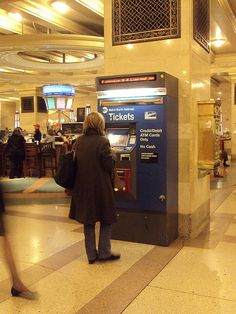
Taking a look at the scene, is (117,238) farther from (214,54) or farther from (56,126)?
(214,54)

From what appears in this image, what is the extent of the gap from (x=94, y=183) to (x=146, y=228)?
1094mm

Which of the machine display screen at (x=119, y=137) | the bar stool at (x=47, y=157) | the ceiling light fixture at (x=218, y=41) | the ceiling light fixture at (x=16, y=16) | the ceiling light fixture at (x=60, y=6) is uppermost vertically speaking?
the ceiling light fixture at (x=16, y=16)

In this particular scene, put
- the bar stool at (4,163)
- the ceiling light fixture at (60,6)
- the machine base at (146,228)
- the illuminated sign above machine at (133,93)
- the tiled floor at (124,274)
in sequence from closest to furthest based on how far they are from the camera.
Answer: the tiled floor at (124,274) < the illuminated sign above machine at (133,93) < the machine base at (146,228) < the ceiling light fixture at (60,6) < the bar stool at (4,163)

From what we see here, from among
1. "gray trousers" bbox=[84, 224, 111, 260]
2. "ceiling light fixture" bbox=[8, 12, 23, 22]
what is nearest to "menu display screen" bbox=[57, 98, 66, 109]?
"ceiling light fixture" bbox=[8, 12, 23, 22]

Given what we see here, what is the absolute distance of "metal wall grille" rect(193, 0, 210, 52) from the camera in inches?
183

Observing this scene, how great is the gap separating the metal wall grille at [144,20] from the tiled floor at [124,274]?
2.47m

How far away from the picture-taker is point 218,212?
609 cm

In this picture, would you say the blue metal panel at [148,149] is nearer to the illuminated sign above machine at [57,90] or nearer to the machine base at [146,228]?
the machine base at [146,228]

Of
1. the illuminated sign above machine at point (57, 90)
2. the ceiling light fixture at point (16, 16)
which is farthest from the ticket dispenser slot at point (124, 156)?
the illuminated sign above machine at point (57, 90)

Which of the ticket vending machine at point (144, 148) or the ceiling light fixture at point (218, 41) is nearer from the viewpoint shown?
the ticket vending machine at point (144, 148)

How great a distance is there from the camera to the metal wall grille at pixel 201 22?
465 centimetres

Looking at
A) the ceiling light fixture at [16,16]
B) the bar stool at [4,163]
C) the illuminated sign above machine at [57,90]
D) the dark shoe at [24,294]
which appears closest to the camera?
the dark shoe at [24,294]

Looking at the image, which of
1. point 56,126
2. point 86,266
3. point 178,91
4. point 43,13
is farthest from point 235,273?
point 56,126

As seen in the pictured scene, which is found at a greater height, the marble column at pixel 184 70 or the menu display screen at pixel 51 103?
the menu display screen at pixel 51 103
